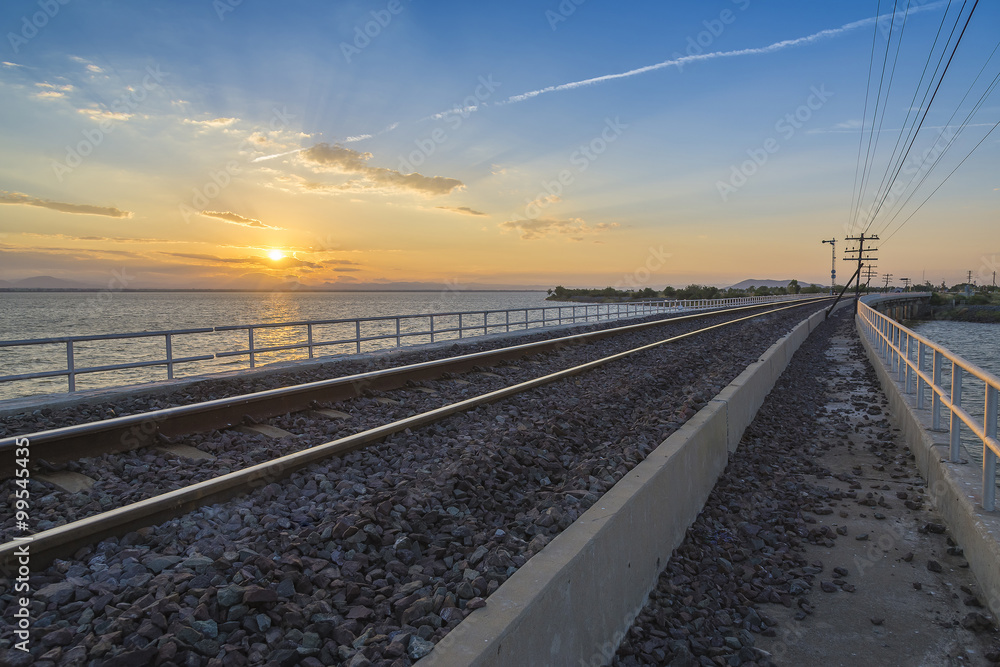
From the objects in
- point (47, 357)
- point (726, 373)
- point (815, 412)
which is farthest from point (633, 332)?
point (47, 357)

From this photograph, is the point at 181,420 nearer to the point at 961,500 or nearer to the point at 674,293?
the point at 961,500

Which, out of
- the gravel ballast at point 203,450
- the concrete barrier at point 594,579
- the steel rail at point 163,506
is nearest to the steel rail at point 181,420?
the gravel ballast at point 203,450

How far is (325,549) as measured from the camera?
374 cm

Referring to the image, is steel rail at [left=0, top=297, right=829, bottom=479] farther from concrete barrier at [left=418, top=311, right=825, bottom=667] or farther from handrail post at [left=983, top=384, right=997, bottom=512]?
handrail post at [left=983, top=384, right=997, bottom=512]

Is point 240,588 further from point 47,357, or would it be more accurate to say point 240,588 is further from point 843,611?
point 47,357

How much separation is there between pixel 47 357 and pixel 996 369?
59.3m

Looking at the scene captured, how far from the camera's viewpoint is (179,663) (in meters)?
2.62

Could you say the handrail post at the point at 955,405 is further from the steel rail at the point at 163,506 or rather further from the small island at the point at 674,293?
the small island at the point at 674,293

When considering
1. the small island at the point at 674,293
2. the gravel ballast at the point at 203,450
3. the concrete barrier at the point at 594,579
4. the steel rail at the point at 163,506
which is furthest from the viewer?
the small island at the point at 674,293

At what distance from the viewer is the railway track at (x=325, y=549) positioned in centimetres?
278

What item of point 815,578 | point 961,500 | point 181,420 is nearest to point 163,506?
point 181,420

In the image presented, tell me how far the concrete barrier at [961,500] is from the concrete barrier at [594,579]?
2.01 m

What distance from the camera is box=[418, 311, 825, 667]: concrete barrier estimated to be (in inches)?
101

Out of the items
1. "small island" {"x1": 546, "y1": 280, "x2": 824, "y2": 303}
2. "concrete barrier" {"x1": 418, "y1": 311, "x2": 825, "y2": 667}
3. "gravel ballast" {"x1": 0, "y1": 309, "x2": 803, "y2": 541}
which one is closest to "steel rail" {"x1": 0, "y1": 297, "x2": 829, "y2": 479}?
"gravel ballast" {"x1": 0, "y1": 309, "x2": 803, "y2": 541}
